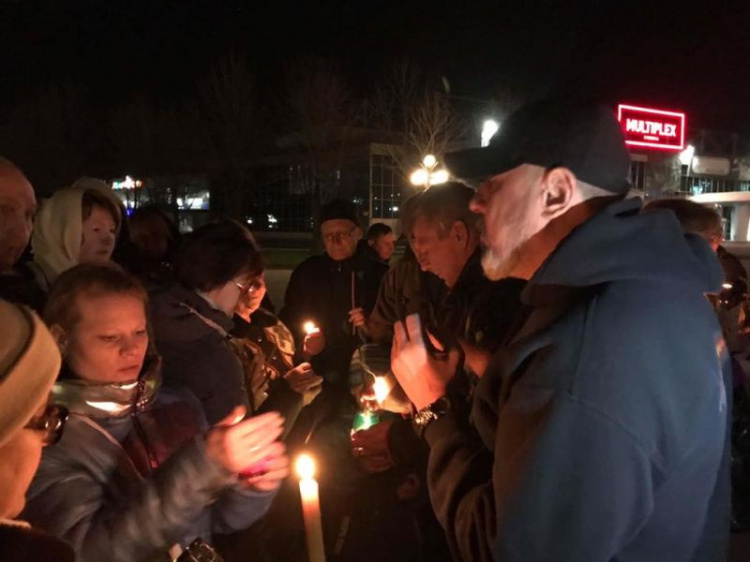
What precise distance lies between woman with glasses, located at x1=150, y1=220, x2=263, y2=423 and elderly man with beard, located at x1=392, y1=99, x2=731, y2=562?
136 cm

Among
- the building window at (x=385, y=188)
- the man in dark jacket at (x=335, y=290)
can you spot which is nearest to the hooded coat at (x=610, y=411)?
the man in dark jacket at (x=335, y=290)

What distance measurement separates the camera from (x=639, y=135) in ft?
79.0

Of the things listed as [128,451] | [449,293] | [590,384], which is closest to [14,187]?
[128,451]

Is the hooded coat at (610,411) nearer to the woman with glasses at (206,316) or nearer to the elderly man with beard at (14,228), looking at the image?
the woman with glasses at (206,316)

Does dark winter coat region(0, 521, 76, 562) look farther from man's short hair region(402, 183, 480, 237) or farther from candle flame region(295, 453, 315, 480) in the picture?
man's short hair region(402, 183, 480, 237)

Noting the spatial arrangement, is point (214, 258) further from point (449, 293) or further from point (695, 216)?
point (695, 216)

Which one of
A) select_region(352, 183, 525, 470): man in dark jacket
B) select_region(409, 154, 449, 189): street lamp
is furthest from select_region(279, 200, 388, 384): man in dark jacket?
select_region(409, 154, 449, 189): street lamp

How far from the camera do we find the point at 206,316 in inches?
113

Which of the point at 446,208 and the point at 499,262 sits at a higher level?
the point at 446,208

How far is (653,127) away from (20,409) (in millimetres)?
26359

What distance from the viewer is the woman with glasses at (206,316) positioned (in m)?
2.75

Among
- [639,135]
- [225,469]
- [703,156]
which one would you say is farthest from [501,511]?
[703,156]

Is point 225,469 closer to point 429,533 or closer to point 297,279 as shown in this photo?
point 429,533

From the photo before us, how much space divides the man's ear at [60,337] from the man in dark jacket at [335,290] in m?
2.98
